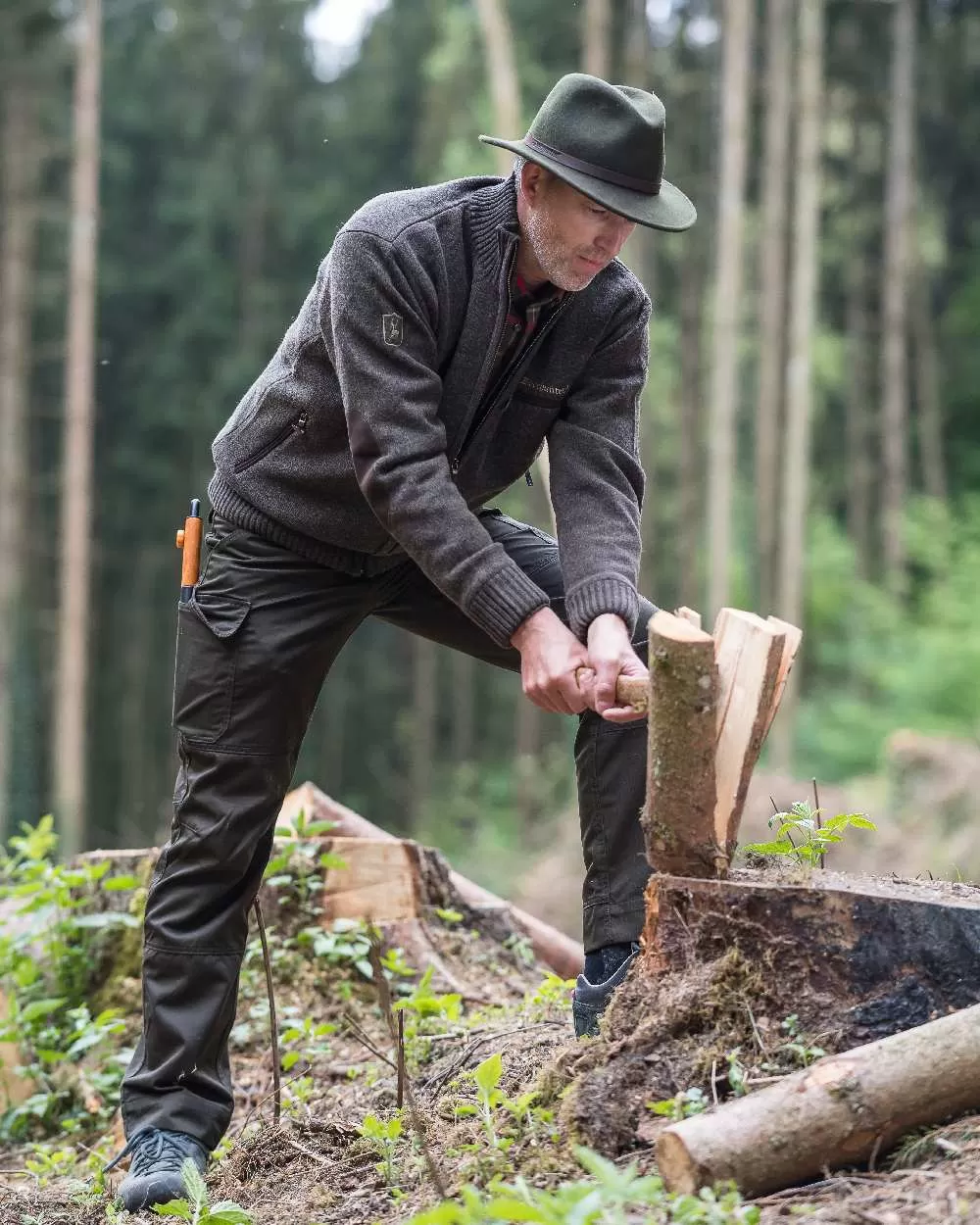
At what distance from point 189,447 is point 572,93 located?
27985 millimetres

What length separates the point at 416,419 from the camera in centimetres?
309

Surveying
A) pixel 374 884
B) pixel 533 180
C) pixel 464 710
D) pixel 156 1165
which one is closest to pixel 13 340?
pixel 464 710

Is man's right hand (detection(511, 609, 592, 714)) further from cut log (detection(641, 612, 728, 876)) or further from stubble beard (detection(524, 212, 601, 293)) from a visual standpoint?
stubble beard (detection(524, 212, 601, 293))

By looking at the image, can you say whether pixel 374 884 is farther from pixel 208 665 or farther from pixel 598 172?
pixel 598 172

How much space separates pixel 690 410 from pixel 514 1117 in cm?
2018

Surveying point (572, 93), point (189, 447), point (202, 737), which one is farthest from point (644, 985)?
point (189, 447)

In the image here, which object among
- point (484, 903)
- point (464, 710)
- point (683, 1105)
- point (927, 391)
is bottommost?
point (464, 710)

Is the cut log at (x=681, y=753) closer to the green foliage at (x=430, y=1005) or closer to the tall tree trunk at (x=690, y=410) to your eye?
the green foliage at (x=430, y=1005)

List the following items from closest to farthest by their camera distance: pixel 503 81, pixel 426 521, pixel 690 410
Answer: pixel 426 521 < pixel 503 81 < pixel 690 410

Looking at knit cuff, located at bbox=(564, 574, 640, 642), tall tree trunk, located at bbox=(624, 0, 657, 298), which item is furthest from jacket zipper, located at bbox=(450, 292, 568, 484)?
tall tree trunk, located at bbox=(624, 0, 657, 298)

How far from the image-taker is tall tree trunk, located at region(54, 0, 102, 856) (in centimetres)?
1655

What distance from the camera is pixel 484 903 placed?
5.37 m

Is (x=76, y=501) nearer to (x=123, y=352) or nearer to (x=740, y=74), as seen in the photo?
→ (x=740, y=74)

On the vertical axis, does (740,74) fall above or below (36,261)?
above
